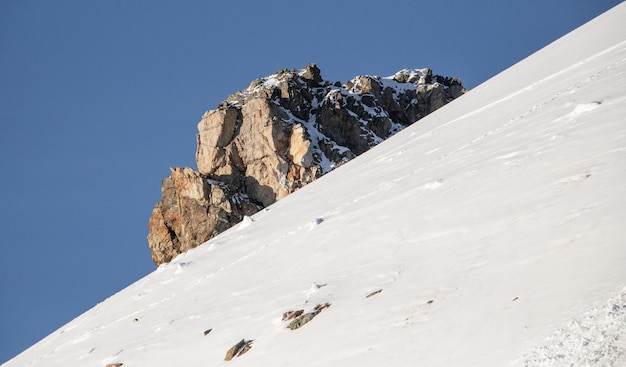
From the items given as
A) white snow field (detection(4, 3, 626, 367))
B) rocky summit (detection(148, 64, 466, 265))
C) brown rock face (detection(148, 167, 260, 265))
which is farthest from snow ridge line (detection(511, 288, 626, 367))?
brown rock face (detection(148, 167, 260, 265))

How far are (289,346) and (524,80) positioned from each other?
1452cm

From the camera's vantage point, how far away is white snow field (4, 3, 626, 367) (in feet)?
23.1

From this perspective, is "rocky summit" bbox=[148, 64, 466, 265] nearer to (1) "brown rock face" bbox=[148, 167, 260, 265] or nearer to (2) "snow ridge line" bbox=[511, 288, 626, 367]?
(1) "brown rock face" bbox=[148, 167, 260, 265]

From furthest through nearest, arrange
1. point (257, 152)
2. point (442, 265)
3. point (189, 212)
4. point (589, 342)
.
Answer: point (257, 152)
point (189, 212)
point (442, 265)
point (589, 342)

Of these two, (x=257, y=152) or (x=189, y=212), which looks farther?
(x=257, y=152)

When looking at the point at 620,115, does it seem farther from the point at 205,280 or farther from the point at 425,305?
the point at 205,280

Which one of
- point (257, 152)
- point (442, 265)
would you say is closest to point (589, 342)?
point (442, 265)

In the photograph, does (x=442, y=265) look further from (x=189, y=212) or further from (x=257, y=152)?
(x=257, y=152)

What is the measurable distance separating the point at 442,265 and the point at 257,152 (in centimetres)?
7468

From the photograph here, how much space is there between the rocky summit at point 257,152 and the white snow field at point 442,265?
2298 inches

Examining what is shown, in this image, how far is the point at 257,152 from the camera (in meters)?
83.5

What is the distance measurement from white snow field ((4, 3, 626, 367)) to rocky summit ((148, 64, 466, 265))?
58.4 m

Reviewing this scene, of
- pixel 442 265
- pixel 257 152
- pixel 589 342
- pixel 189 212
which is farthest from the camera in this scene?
pixel 257 152

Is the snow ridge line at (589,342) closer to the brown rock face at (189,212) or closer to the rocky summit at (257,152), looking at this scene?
the rocky summit at (257,152)
